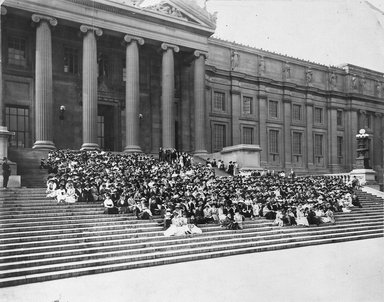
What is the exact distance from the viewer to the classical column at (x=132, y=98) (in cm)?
2996

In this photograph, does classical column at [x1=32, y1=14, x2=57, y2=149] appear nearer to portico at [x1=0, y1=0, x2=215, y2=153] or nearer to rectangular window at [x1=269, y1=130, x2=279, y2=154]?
portico at [x1=0, y1=0, x2=215, y2=153]

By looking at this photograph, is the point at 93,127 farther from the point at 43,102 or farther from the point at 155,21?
the point at 155,21

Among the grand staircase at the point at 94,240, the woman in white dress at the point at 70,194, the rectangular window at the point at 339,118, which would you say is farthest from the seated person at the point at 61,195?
the rectangular window at the point at 339,118

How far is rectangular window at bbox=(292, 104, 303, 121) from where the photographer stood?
48.0 metres

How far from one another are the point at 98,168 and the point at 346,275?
14027mm

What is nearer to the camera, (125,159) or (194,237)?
(194,237)

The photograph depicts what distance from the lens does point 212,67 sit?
39719 mm

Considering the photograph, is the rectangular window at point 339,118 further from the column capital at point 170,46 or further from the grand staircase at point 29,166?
the grand staircase at point 29,166

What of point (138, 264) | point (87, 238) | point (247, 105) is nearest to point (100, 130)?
point (247, 105)

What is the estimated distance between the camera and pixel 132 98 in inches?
1192

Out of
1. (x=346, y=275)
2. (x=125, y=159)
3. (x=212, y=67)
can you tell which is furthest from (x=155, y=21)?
(x=346, y=275)

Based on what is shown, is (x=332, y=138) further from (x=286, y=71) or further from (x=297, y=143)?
(x=286, y=71)

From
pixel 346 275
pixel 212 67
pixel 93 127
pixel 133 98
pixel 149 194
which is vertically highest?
pixel 212 67

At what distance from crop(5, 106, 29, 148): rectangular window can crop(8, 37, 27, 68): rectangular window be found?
10.2 ft
